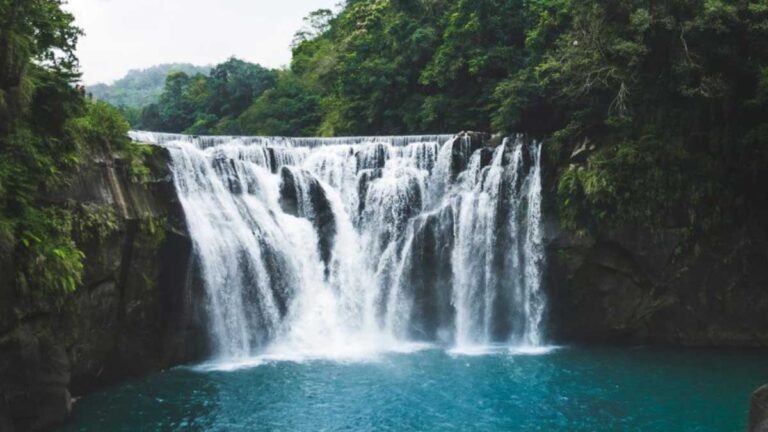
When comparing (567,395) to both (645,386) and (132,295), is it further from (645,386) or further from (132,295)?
(132,295)

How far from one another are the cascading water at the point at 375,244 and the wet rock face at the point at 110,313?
1.25 metres

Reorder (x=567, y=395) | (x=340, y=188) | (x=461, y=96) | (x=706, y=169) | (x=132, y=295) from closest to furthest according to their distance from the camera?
(x=567, y=395), (x=132, y=295), (x=706, y=169), (x=340, y=188), (x=461, y=96)

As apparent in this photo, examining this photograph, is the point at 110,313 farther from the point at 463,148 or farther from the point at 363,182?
the point at 463,148

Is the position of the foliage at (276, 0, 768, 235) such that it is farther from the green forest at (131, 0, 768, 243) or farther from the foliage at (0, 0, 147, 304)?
the foliage at (0, 0, 147, 304)

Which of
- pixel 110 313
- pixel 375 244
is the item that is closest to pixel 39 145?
pixel 110 313

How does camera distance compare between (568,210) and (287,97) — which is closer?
(568,210)

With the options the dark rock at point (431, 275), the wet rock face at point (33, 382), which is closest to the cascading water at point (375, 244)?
the dark rock at point (431, 275)

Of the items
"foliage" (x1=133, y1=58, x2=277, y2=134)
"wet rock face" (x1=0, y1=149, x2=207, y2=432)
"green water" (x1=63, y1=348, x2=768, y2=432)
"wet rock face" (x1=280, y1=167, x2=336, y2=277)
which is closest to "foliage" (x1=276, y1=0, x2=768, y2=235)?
"green water" (x1=63, y1=348, x2=768, y2=432)

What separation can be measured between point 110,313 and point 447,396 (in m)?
8.14

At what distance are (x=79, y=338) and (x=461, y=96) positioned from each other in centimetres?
1798

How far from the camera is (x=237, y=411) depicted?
44.7 ft

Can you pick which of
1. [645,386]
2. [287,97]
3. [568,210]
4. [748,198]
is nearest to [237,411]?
[645,386]

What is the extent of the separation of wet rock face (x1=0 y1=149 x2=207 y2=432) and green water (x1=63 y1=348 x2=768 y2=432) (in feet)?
2.31

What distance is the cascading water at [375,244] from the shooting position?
1897cm
